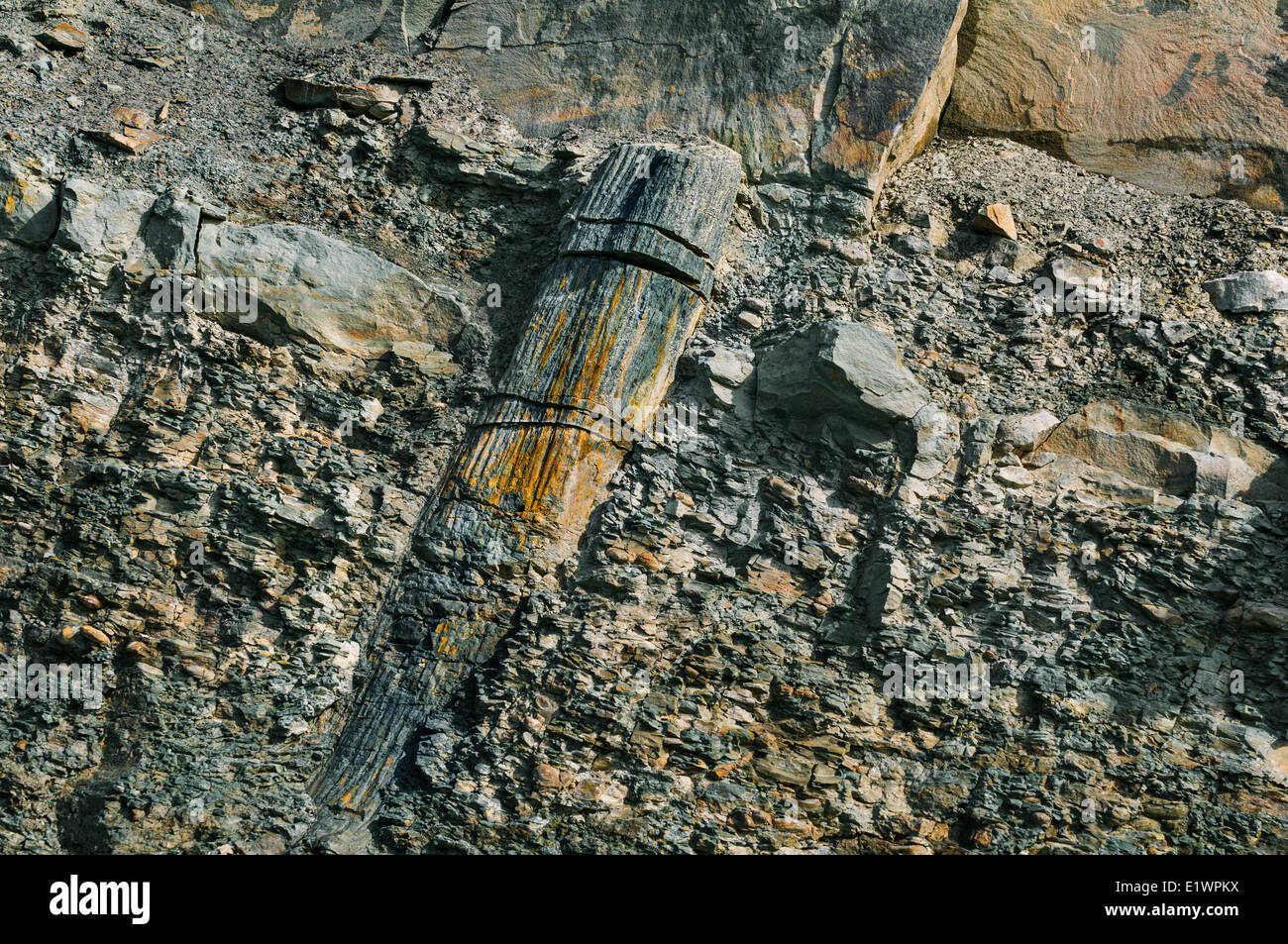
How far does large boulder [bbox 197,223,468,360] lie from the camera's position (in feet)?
22.4

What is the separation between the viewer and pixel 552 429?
665cm

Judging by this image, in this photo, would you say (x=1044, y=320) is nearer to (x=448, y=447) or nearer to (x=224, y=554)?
(x=448, y=447)

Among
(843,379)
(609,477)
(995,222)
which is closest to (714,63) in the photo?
(995,222)

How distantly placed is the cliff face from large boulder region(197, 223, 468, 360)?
26mm

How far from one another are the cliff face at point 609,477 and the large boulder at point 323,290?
3cm

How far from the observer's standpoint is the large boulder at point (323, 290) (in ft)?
22.4

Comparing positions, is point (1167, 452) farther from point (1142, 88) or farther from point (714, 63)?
point (714, 63)

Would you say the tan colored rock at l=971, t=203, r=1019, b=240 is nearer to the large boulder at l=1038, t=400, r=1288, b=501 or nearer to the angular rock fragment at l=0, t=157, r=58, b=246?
the large boulder at l=1038, t=400, r=1288, b=501

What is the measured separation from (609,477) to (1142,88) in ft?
18.0

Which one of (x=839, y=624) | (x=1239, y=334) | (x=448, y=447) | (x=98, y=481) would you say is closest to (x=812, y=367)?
(x=839, y=624)

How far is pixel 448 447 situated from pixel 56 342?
7.76 ft

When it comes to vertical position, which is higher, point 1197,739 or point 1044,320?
point 1044,320

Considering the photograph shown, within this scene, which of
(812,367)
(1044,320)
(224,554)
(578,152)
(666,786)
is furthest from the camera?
(578,152)

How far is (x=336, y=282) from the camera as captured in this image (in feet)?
23.0
